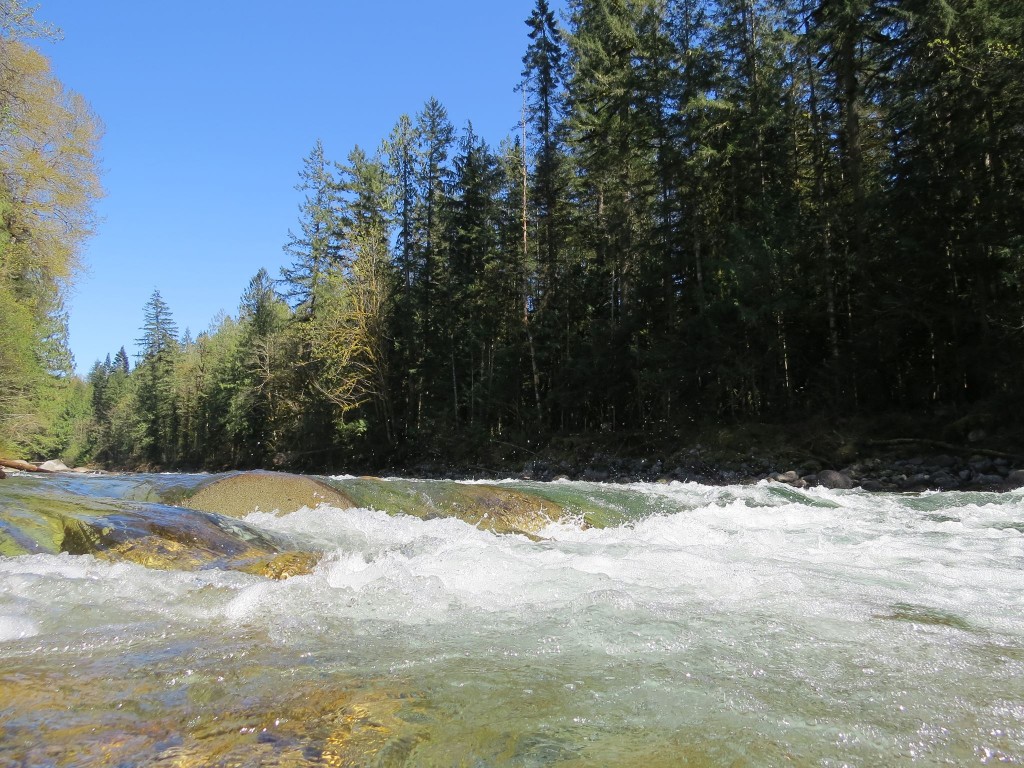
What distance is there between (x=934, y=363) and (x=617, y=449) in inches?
337

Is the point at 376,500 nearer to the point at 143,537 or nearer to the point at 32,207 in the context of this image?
the point at 143,537

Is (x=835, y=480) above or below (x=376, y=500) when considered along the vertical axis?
below

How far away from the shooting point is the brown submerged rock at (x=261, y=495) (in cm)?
719

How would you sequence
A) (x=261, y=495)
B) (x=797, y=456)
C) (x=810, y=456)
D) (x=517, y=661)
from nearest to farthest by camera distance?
(x=517, y=661) → (x=261, y=495) → (x=810, y=456) → (x=797, y=456)

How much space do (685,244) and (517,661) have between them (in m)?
17.8

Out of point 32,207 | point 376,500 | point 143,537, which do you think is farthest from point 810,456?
point 32,207

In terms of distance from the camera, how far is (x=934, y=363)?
14961 mm

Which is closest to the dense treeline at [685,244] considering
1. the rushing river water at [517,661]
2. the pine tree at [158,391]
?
the rushing river water at [517,661]

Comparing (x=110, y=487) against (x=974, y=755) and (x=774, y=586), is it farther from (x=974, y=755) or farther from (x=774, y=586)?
(x=974, y=755)

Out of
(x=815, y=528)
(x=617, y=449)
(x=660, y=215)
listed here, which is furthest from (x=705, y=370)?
(x=815, y=528)

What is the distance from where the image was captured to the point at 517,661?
8.80 ft

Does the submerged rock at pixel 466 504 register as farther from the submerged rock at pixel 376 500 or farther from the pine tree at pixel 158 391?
the pine tree at pixel 158 391

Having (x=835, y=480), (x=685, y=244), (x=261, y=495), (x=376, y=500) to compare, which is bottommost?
(x=835, y=480)

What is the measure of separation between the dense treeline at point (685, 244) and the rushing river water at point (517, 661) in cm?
1129
